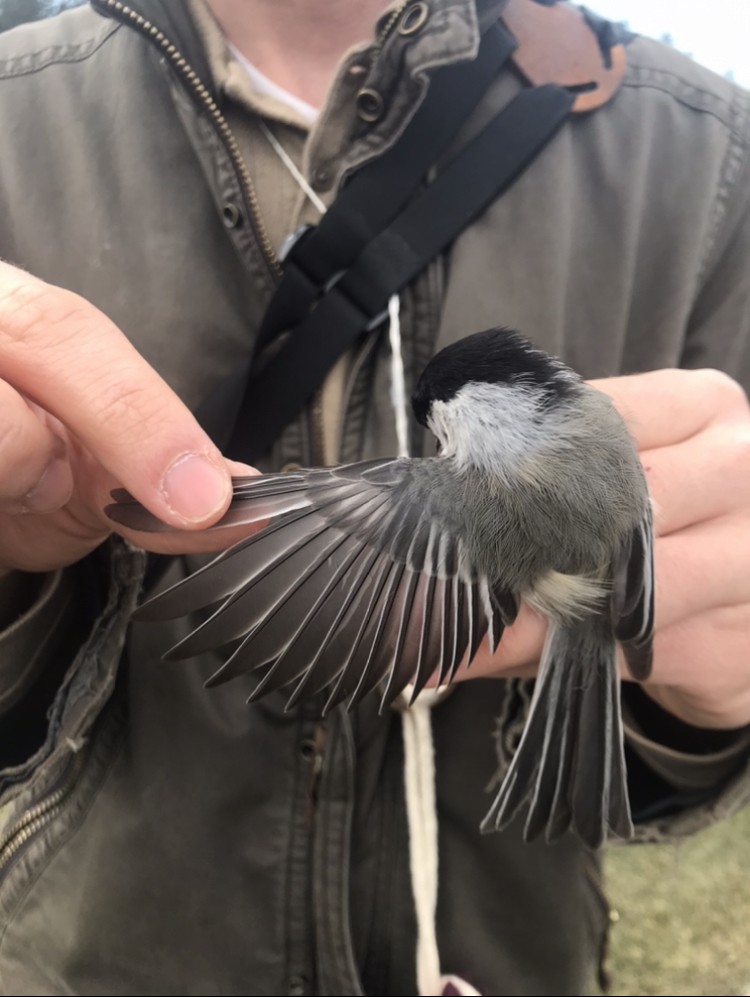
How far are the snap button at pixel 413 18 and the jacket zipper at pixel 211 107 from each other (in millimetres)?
158

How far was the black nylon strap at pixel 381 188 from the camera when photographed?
57cm

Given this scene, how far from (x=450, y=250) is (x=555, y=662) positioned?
0.35 m

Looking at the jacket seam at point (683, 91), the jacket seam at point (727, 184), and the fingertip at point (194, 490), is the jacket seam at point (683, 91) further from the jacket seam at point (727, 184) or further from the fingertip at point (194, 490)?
the fingertip at point (194, 490)

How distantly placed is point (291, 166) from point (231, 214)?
9 centimetres

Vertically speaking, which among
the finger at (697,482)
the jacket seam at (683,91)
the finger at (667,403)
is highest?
the jacket seam at (683,91)

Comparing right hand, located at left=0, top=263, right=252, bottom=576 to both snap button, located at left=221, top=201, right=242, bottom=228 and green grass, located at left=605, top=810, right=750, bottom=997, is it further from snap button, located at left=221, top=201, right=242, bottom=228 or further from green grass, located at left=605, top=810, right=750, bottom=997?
green grass, located at left=605, top=810, right=750, bottom=997

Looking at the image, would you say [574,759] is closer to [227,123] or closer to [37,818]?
[37,818]

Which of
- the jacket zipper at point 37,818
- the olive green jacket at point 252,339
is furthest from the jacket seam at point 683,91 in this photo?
the jacket zipper at point 37,818

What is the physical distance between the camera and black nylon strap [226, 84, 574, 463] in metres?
0.58

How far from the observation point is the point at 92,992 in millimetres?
673

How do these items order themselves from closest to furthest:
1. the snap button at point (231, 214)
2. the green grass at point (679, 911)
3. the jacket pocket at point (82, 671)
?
the jacket pocket at point (82, 671)
the snap button at point (231, 214)
the green grass at point (679, 911)

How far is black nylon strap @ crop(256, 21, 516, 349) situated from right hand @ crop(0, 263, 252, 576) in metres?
0.21

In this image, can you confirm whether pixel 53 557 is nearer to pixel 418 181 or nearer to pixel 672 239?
pixel 418 181

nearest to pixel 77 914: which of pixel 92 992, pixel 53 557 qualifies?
pixel 92 992
